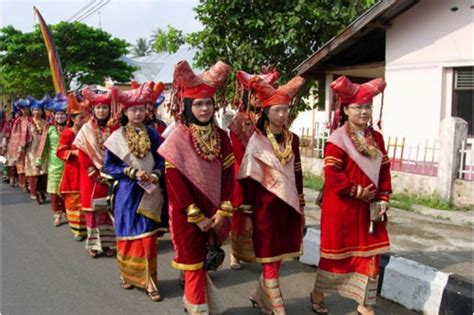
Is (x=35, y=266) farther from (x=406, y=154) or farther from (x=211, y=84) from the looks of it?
(x=406, y=154)

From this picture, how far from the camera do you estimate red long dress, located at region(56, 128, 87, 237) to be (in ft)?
23.1

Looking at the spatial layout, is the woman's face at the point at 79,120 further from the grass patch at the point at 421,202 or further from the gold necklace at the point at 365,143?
the grass patch at the point at 421,202

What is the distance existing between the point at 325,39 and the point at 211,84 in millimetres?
8514

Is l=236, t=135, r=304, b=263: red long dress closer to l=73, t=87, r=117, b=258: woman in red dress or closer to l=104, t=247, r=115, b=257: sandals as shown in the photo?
l=73, t=87, r=117, b=258: woman in red dress

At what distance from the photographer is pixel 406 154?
33.4ft

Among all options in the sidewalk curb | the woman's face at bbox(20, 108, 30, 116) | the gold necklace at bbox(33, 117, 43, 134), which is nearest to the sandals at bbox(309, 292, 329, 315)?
the sidewalk curb

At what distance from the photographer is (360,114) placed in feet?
13.6

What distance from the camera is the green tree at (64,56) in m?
20.7

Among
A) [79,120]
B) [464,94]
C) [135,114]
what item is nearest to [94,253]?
[79,120]

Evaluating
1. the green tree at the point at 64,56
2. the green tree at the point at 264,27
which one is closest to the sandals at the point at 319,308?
the green tree at the point at 264,27

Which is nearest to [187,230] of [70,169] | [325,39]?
[70,169]

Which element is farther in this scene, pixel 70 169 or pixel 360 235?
pixel 70 169

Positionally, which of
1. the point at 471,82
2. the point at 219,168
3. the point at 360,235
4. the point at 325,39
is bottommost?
the point at 360,235

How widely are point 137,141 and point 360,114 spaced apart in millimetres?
2109
